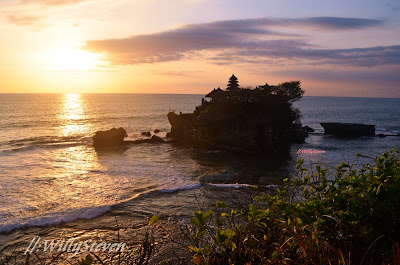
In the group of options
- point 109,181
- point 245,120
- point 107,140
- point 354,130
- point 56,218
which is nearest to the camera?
point 56,218

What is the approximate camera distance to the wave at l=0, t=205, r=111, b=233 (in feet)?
49.8

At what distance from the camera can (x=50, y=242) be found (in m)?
13.6

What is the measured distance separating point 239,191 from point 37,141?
40.8m

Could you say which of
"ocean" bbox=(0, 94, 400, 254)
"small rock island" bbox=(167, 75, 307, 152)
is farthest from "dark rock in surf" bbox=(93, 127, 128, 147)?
"small rock island" bbox=(167, 75, 307, 152)

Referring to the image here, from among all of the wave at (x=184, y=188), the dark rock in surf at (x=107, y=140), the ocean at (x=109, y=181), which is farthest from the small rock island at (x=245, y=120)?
the wave at (x=184, y=188)

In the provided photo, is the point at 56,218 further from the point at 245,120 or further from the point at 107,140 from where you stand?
the point at 107,140

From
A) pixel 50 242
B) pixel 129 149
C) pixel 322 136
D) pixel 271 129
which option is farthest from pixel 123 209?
pixel 322 136

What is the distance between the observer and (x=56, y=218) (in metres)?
16.2

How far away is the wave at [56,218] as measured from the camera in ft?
49.8

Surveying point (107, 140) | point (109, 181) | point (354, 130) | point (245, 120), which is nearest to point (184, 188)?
point (109, 181)

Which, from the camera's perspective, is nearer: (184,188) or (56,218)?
(56,218)

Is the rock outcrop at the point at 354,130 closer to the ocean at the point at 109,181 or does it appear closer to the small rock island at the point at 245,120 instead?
the ocean at the point at 109,181

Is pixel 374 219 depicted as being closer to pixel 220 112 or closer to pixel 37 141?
pixel 220 112

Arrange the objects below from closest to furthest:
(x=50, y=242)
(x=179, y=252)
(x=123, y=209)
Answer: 1. (x=179, y=252)
2. (x=50, y=242)
3. (x=123, y=209)
